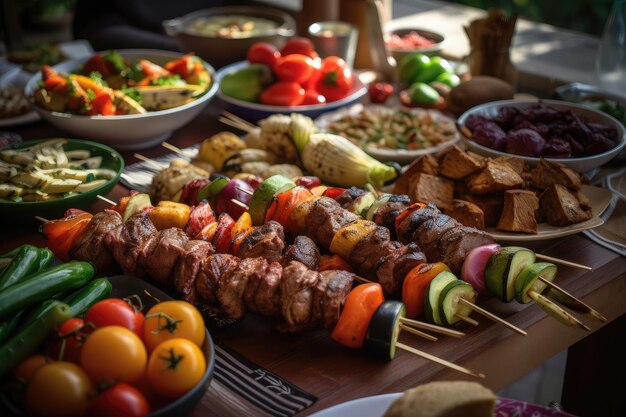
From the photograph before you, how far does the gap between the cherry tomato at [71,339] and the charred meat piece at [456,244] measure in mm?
929

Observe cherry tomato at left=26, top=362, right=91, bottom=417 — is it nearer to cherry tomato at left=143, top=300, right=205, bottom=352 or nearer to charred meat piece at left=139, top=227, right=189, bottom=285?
cherry tomato at left=143, top=300, right=205, bottom=352

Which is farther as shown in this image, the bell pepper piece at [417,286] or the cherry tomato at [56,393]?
the bell pepper piece at [417,286]

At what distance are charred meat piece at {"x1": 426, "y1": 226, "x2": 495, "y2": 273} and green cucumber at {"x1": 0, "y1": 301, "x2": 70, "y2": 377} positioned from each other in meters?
0.97

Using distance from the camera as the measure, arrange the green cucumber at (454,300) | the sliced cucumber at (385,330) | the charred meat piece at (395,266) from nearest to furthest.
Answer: the sliced cucumber at (385,330) → the green cucumber at (454,300) → the charred meat piece at (395,266)

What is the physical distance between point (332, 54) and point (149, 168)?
1.27 metres

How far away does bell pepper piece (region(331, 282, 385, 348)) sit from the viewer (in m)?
1.56

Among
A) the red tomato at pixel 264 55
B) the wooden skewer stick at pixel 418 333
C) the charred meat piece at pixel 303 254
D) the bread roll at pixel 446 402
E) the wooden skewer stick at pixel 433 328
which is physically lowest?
the wooden skewer stick at pixel 418 333

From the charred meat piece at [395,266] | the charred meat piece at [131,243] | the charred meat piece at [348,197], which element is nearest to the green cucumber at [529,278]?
the charred meat piece at [395,266]

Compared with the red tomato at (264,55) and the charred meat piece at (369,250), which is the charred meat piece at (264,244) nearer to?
the charred meat piece at (369,250)

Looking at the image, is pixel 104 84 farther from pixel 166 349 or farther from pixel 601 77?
pixel 601 77

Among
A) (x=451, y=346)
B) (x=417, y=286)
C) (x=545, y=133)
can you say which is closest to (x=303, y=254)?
(x=417, y=286)

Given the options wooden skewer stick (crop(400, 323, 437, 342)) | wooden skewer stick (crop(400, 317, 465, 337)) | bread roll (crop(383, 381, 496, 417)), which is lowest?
wooden skewer stick (crop(400, 323, 437, 342))

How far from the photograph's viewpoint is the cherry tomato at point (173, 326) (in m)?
1.41

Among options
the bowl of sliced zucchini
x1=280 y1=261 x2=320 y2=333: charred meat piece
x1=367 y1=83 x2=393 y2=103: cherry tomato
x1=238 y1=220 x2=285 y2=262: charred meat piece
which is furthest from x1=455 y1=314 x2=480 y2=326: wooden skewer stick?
x1=367 y1=83 x2=393 y2=103: cherry tomato
